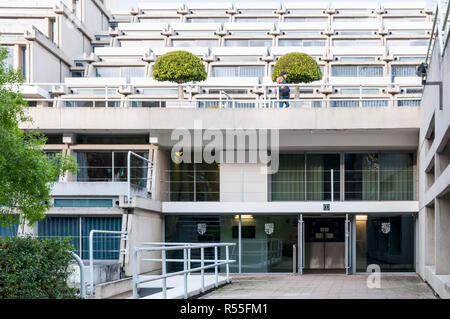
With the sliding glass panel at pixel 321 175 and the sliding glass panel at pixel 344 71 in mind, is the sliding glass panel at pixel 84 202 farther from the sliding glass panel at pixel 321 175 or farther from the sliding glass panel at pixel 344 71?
the sliding glass panel at pixel 344 71

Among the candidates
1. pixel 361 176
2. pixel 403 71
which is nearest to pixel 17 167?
pixel 361 176

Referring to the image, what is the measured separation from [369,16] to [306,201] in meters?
25.6

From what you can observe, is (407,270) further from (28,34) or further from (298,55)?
(28,34)

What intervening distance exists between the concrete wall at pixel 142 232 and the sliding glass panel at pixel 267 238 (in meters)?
2.67

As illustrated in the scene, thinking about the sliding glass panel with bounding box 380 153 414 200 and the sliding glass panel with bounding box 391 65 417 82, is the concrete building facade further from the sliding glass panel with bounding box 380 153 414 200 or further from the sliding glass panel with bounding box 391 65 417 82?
the sliding glass panel with bounding box 391 65 417 82

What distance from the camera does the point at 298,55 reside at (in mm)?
23516

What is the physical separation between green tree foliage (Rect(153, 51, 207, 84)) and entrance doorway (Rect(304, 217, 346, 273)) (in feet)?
19.4

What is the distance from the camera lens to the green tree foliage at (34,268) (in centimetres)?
898

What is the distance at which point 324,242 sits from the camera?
22.7 metres

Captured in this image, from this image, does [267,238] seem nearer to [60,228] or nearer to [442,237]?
[60,228]

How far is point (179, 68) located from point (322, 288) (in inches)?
388

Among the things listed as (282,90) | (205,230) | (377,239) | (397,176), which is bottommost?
(377,239)

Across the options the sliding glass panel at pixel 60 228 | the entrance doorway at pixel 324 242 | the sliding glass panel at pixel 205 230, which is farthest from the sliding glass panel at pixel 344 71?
the sliding glass panel at pixel 60 228
